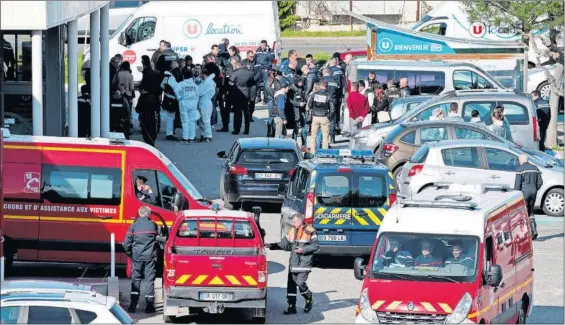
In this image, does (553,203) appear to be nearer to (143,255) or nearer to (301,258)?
(301,258)

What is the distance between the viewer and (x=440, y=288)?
15789 mm

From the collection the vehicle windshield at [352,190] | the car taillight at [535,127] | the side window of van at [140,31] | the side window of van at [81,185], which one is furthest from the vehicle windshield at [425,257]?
the side window of van at [140,31]

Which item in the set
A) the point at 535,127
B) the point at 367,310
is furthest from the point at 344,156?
the point at 535,127

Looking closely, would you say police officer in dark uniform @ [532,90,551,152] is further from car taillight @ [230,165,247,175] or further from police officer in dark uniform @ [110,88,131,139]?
car taillight @ [230,165,247,175]

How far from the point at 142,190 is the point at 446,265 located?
6318 mm

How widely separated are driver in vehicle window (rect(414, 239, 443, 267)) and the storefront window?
14.3 m

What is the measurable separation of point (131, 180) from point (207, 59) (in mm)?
16394

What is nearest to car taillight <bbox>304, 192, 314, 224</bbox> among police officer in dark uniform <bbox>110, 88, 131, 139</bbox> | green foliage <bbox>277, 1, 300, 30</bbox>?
police officer in dark uniform <bbox>110, 88, 131, 139</bbox>

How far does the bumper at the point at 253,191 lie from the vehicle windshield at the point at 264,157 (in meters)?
0.45

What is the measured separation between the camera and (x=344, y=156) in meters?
23.2

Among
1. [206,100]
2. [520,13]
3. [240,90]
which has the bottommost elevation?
[206,100]

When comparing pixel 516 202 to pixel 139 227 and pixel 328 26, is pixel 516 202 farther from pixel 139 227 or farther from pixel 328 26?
pixel 328 26

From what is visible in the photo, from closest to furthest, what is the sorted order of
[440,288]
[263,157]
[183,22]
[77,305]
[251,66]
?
[77,305] < [440,288] < [263,157] < [251,66] < [183,22]

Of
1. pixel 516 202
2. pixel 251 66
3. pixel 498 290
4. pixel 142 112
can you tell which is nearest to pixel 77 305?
pixel 498 290
